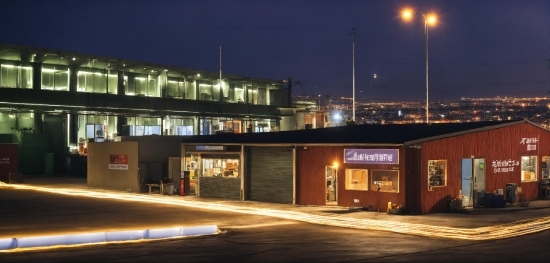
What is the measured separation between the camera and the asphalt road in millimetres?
18234

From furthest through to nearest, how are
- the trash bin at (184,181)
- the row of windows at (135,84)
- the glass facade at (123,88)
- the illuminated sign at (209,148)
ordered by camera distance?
the row of windows at (135,84), the glass facade at (123,88), the trash bin at (184,181), the illuminated sign at (209,148)

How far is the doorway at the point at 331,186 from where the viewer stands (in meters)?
34.5

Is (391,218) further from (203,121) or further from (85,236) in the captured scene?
(203,121)

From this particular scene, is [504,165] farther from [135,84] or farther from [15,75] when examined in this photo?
[135,84]

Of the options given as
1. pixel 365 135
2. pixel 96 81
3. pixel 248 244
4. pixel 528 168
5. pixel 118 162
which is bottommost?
pixel 248 244

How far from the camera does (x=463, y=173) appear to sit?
3359 centimetres

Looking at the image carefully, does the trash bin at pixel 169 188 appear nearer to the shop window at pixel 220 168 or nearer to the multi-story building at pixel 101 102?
the shop window at pixel 220 168

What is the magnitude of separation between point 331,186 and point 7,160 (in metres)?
32.2

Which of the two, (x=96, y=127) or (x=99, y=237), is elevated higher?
(x=96, y=127)

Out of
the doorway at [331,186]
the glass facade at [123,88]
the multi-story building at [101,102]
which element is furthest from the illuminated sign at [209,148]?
the glass facade at [123,88]

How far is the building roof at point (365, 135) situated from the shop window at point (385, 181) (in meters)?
1.42

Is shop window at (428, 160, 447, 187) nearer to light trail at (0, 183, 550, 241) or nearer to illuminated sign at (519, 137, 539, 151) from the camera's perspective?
light trail at (0, 183, 550, 241)

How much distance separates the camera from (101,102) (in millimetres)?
72375

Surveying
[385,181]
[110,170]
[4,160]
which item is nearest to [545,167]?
[385,181]
